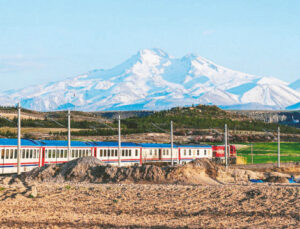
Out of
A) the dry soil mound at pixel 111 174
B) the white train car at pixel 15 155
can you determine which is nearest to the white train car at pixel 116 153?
the white train car at pixel 15 155

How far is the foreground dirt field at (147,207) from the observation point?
23.1 metres

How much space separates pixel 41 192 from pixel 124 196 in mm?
4607

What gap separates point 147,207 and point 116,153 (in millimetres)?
41183

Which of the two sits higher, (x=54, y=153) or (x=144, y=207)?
(x=54, y=153)

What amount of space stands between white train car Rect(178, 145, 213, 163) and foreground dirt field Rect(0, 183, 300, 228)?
48.3m

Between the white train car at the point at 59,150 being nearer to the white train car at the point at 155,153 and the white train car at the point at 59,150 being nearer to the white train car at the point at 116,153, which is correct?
the white train car at the point at 116,153

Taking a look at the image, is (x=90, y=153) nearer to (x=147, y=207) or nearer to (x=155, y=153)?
(x=155, y=153)

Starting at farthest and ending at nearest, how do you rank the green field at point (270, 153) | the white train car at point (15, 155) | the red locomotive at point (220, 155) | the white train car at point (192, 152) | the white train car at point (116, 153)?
1. the green field at point (270, 153)
2. the red locomotive at point (220, 155)
3. the white train car at point (192, 152)
4. the white train car at point (116, 153)
5. the white train car at point (15, 155)

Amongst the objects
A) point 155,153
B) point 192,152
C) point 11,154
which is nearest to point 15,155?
point 11,154

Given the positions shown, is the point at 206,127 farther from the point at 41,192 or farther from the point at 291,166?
the point at 41,192

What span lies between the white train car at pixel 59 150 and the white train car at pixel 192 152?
22.2 m

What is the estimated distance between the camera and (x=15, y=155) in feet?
166

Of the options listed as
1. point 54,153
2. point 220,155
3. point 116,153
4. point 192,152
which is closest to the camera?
point 54,153

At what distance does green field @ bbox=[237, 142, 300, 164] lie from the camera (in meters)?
94.1
